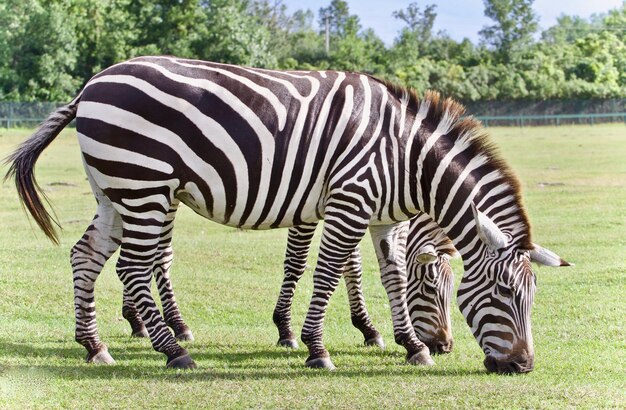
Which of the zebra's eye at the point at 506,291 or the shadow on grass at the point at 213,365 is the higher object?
the zebra's eye at the point at 506,291

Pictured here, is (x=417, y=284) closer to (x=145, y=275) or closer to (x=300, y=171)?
(x=300, y=171)

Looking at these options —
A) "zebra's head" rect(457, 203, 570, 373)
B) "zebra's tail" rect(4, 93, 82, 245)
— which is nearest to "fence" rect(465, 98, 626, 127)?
"zebra's head" rect(457, 203, 570, 373)

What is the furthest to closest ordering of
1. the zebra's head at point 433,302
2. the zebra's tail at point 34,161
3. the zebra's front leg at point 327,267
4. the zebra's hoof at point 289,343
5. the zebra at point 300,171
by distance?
the zebra's hoof at point 289,343 < the zebra's head at point 433,302 < the zebra's tail at point 34,161 < the zebra's front leg at point 327,267 < the zebra at point 300,171

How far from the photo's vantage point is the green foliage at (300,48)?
1820 inches

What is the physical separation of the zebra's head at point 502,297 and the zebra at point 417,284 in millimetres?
679

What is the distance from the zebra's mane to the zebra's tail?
2.88 metres

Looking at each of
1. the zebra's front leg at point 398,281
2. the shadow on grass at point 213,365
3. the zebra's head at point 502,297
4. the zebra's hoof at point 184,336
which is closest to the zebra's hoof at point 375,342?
the shadow on grass at point 213,365

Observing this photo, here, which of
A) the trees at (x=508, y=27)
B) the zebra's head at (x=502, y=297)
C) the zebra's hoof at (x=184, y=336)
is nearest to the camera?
the zebra's head at (x=502, y=297)

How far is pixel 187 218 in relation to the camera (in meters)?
19.2

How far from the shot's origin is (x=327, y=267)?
759cm

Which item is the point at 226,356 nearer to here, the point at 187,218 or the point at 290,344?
the point at 290,344

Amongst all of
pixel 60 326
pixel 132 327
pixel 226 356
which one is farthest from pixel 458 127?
pixel 60 326

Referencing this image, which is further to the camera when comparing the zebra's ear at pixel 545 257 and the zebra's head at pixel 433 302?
the zebra's head at pixel 433 302

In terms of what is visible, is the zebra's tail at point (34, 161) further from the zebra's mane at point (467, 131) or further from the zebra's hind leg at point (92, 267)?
the zebra's mane at point (467, 131)
